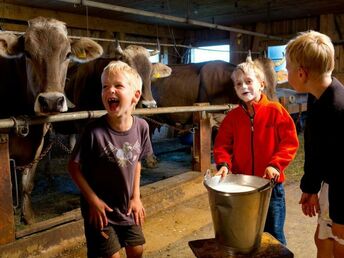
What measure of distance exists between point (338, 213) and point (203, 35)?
1097 cm

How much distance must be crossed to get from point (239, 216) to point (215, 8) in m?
7.60

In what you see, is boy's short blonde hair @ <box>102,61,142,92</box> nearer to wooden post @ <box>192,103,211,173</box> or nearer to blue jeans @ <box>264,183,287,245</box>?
blue jeans @ <box>264,183,287,245</box>

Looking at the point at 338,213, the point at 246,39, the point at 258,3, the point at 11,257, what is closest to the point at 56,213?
the point at 11,257

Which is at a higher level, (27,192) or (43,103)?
(43,103)

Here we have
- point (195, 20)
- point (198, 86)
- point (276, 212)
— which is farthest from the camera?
point (195, 20)

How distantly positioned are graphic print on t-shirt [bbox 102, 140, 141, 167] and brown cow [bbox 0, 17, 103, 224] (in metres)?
1.01

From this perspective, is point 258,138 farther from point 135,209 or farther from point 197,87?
point 197,87

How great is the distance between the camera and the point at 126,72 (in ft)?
6.43

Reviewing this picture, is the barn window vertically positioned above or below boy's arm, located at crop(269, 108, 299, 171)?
above

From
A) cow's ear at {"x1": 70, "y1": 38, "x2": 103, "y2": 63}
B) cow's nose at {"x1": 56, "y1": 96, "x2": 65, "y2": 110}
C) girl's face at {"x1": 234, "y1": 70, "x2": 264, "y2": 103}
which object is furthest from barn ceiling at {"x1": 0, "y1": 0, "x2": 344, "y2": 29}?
girl's face at {"x1": 234, "y1": 70, "x2": 264, "y2": 103}

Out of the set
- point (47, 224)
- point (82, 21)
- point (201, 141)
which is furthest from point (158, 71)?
point (82, 21)

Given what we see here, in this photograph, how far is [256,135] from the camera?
235 centimetres

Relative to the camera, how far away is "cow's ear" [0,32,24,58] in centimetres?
301

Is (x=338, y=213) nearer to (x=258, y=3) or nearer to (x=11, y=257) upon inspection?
(x=11, y=257)
